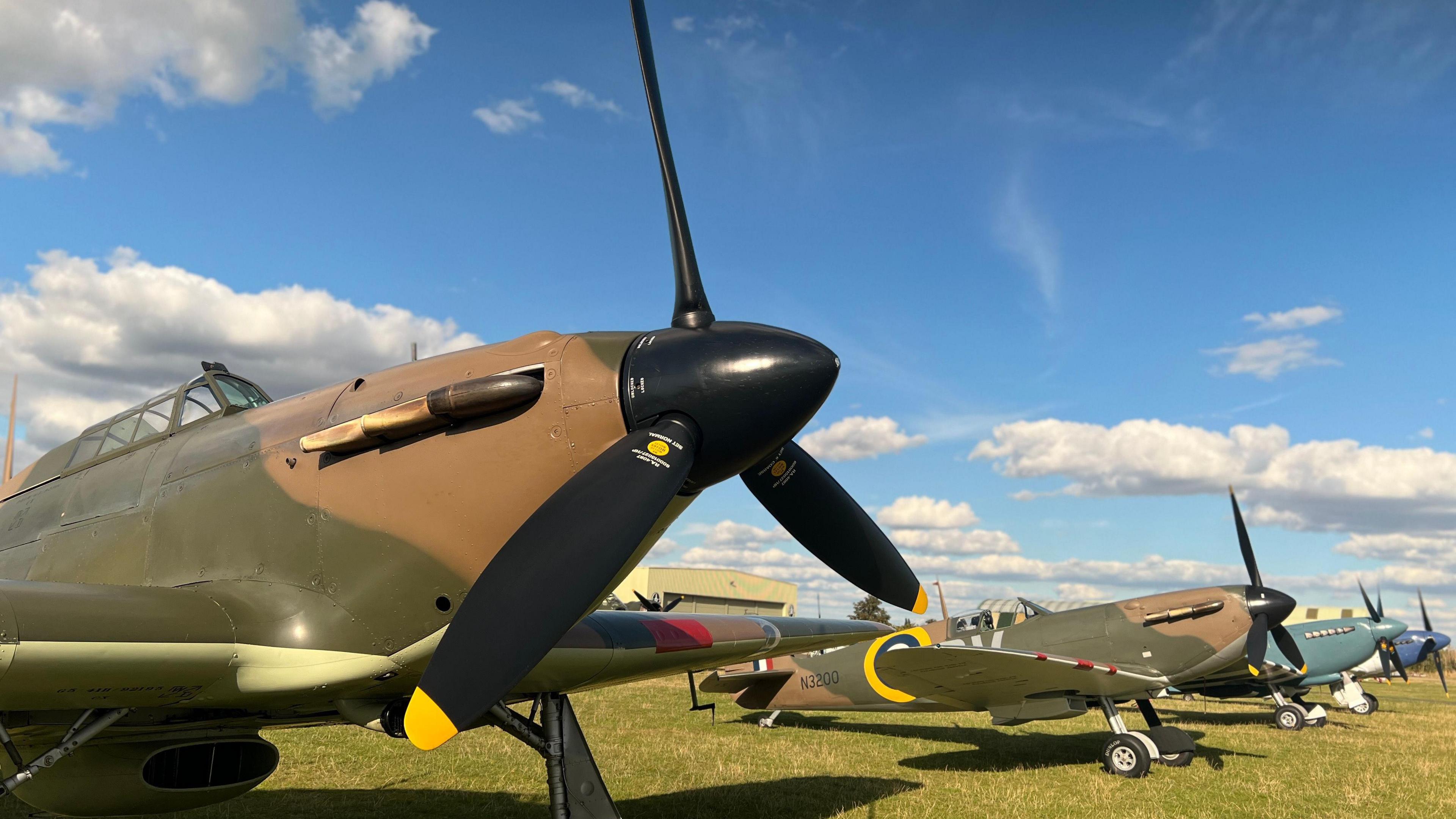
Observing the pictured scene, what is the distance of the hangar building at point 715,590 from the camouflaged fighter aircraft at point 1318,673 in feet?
114

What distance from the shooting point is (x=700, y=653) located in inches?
273

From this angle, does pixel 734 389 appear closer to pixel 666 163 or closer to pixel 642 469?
pixel 642 469

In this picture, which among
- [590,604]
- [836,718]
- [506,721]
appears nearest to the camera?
[590,604]

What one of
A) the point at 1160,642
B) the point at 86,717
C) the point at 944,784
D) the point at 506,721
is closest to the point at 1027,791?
the point at 944,784

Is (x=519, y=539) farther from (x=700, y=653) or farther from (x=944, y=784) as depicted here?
(x=944, y=784)

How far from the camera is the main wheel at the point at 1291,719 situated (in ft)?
53.7

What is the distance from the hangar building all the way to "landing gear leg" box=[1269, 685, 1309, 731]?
3525cm

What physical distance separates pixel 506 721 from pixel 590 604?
2.21m

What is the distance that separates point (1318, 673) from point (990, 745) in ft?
32.1

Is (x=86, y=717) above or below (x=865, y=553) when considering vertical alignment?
below

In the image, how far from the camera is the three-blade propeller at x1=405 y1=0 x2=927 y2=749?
10.9 ft

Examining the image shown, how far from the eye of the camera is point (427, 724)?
316cm

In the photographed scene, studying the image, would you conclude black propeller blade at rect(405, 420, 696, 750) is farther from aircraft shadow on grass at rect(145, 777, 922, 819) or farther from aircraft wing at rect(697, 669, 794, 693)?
aircraft wing at rect(697, 669, 794, 693)

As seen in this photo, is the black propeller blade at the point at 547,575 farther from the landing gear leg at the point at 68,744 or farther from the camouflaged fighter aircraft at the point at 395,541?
the landing gear leg at the point at 68,744
